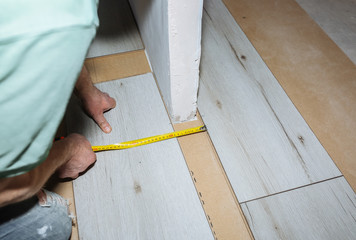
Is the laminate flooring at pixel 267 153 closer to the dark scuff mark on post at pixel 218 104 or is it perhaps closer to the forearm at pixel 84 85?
the dark scuff mark on post at pixel 218 104

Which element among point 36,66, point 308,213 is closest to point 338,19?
point 308,213

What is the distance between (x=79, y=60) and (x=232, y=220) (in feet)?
2.70

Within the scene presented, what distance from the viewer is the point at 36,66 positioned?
0.42m

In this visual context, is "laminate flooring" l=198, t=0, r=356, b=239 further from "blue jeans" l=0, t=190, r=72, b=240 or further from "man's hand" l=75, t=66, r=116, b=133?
"blue jeans" l=0, t=190, r=72, b=240

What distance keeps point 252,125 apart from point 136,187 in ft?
1.96

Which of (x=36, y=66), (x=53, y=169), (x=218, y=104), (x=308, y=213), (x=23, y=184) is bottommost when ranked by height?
(x=308, y=213)

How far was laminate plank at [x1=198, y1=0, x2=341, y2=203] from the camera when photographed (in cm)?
112

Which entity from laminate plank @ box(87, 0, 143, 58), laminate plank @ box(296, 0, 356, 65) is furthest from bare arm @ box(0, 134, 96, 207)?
laminate plank @ box(296, 0, 356, 65)

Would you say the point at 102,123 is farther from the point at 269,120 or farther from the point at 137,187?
the point at 269,120

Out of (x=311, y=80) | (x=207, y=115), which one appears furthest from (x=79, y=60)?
(x=311, y=80)

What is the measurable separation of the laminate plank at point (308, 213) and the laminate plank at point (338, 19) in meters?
0.84

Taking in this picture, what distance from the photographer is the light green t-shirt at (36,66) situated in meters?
0.39

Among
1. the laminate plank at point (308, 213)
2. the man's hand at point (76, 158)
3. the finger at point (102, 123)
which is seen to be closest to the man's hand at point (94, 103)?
the finger at point (102, 123)

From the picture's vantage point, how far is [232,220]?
1.01m
